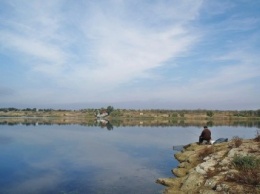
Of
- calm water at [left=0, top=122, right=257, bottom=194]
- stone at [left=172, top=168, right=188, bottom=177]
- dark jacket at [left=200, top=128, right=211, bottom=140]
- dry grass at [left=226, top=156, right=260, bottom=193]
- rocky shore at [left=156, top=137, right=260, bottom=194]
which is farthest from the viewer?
dark jacket at [left=200, top=128, right=211, bottom=140]

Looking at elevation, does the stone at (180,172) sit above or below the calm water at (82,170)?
above

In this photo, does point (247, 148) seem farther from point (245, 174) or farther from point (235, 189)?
point (235, 189)

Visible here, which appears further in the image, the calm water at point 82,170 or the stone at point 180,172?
the stone at point 180,172

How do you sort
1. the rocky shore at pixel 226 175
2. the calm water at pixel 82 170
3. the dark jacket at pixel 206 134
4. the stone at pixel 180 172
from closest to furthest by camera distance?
the rocky shore at pixel 226 175 → the calm water at pixel 82 170 → the stone at pixel 180 172 → the dark jacket at pixel 206 134

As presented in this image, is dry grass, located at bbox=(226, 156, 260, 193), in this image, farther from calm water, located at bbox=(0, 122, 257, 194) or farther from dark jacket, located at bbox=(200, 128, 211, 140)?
dark jacket, located at bbox=(200, 128, 211, 140)

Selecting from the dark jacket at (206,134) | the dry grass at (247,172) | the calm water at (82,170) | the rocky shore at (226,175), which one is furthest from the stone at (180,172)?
the dark jacket at (206,134)

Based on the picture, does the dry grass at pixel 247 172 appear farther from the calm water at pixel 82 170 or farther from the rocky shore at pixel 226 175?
the calm water at pixel 82 170

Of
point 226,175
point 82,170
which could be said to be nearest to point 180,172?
point 226,175

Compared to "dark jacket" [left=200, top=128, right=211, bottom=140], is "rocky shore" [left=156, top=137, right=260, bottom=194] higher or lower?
lower

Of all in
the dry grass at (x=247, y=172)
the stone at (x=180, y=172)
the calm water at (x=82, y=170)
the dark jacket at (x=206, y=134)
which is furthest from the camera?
the dark jacket at (x=206, y=134)

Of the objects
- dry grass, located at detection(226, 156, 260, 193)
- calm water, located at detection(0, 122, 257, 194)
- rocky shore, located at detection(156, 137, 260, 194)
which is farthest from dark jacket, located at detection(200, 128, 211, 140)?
dry grass, located at detection(226, 156, 260, 193)

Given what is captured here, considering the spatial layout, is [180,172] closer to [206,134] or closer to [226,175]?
[226,175]

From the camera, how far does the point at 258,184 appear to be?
14797 millimetres

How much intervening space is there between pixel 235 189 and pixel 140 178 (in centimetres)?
827
